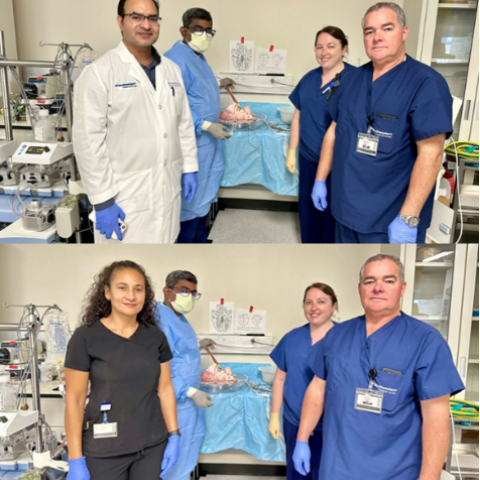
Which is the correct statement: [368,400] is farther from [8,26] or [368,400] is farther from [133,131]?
[8,26]

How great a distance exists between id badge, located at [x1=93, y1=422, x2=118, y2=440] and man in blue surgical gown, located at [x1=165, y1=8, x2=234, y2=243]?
1162 mm

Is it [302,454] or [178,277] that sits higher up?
[178,277]

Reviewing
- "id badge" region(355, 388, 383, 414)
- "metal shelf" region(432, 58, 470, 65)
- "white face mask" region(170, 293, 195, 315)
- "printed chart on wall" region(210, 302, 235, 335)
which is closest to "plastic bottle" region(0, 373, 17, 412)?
"white face mask" region(170, 293, 195, 315)

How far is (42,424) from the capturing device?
215 centimetres

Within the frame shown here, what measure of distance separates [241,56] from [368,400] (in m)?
2.34

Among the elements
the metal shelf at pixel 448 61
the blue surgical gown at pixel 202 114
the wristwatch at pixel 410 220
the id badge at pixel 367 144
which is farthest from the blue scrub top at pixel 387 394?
the metal shelf at pixel 448 61

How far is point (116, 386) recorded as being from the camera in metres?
1.98

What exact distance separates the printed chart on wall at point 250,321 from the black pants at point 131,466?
1144 millimetres

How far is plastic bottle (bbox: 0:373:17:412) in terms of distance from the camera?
2.26 meters

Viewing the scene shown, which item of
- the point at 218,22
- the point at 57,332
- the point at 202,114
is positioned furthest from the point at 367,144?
the point at 57,332

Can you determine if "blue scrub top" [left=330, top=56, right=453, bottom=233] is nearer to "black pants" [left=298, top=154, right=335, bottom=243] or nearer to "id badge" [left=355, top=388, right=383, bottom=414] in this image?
"black pants" [left=298, top=154, right=335, bottom=243]

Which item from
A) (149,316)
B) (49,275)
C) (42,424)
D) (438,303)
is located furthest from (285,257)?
(42,424)

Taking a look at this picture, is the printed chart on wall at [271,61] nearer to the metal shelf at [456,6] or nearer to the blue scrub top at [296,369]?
the metal shelf at [456,6]

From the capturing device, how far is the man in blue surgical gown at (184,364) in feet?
8.02
